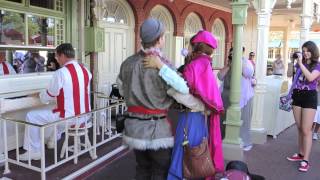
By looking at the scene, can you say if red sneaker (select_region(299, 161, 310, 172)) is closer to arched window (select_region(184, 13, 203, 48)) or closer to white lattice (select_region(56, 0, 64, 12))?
white lattice (select_region(56, 0, 64, 12))

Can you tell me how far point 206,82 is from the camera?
298 cm

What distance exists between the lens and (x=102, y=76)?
788 centimetres

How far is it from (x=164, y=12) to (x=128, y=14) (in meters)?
1.89

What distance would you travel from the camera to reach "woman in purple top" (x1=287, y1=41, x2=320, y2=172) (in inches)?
171

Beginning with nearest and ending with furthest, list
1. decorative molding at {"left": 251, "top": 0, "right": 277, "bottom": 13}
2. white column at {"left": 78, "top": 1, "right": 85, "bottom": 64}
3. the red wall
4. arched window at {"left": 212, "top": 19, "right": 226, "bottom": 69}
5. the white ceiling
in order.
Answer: decorative molding at {"left": 251, "top": 0, "right": 277, "bottom": 13}
white column at {"left": 78, "top": 1, "right": 85, "bottom": 64}
the red wall
the white ceiling
arched window at {"left": 212, "top": 19, "right": 226, "bottom": 69}

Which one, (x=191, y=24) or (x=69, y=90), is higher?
(x=191, y=24)

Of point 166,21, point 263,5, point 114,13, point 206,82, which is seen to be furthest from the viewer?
point 166,21

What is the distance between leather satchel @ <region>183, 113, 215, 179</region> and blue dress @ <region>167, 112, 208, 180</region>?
8 cm

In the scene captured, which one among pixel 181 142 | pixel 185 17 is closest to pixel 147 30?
pixel 181 142

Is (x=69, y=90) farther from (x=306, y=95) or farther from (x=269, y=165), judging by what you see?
(x=306, y=95)

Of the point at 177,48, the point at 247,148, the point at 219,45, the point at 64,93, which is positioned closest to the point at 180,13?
the point at 177,48

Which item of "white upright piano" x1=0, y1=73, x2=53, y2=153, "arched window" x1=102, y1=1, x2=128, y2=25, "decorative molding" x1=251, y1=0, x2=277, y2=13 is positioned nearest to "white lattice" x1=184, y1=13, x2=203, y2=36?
"arched window" x1=102, y1=1, x2=128, y2=25

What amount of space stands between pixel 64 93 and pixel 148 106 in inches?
74.8

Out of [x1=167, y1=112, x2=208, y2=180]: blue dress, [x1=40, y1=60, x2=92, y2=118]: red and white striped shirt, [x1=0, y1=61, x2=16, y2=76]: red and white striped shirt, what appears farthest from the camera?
[x1=0, y1=61, x2=16, y2=76]: red and white striped shirt
